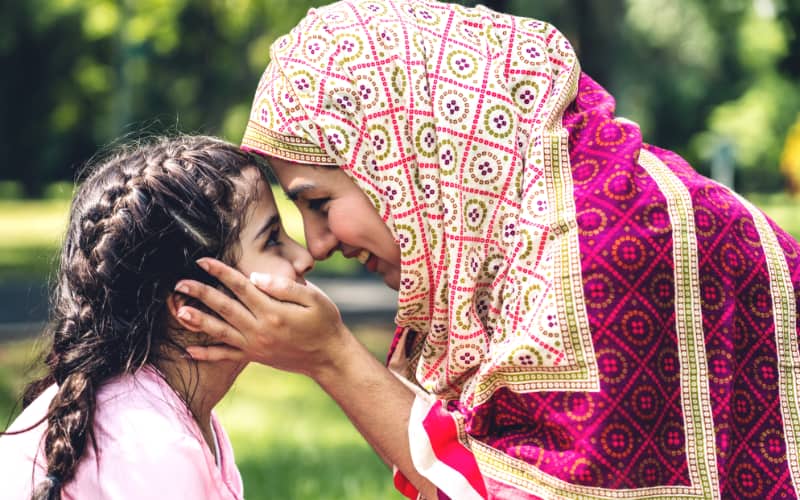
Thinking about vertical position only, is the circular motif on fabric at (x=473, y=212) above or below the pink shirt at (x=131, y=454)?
above

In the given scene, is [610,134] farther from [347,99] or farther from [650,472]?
[650,472]

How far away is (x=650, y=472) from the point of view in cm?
256

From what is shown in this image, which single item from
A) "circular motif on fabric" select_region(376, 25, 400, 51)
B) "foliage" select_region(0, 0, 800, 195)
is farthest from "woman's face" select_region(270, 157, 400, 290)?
"foliage" select_region(0, 0, 800, 195)

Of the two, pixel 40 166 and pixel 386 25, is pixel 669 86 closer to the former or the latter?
pixel 40 166

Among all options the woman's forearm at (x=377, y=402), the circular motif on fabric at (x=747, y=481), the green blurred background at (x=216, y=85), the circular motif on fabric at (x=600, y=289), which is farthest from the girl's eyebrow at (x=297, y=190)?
the green blurred background at (x=216, y=85)

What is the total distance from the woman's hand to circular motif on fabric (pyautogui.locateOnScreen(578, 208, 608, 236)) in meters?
0.67

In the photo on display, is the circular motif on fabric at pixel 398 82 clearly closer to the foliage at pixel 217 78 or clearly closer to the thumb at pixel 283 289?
the thumb at pixel 283 289

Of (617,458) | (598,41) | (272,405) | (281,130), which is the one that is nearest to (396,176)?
(281,130)

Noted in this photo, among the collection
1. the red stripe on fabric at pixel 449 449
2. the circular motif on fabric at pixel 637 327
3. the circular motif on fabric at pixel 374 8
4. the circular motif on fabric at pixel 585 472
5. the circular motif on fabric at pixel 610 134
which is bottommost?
the red stripe on fabric at pixel 449 449

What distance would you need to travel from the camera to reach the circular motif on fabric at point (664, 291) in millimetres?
2553

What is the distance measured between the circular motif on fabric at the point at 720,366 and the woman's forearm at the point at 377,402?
741 millimetres

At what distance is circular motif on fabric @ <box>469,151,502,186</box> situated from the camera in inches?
109

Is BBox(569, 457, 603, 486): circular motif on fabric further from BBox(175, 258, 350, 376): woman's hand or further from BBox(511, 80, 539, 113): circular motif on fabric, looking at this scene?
BBox(511, 80, 539, 113): circular motif on fabric

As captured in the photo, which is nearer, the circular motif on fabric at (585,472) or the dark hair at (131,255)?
the circular motif on fabric at (585,472)
